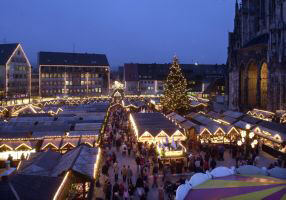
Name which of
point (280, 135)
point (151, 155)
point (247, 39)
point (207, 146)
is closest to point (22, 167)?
point (151, 155)

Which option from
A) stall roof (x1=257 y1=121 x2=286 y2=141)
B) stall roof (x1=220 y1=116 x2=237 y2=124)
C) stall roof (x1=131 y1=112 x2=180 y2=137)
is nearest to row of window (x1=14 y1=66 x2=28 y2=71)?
stall roof (x1=220 y1=116 x2=237 y2=124)

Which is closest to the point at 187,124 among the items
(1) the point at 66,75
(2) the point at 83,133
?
(2) the point at 83,133

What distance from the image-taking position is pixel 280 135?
78.7 feet

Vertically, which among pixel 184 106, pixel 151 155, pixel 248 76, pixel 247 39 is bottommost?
pixel 151 155

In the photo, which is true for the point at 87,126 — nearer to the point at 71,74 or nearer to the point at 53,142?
the point at 53,142

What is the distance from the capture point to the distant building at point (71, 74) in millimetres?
87188

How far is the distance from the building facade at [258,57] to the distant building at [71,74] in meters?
47.6

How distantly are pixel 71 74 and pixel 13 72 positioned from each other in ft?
62.7

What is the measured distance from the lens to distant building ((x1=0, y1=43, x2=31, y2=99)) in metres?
70.2

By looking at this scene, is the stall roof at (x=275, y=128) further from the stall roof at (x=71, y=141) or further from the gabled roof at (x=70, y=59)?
the gabled roof at (x=70, y=59)

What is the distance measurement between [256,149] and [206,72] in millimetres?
76929

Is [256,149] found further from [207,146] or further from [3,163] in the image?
[3,163]

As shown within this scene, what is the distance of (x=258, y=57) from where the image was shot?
137 feet

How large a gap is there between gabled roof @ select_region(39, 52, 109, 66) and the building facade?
4777cm
